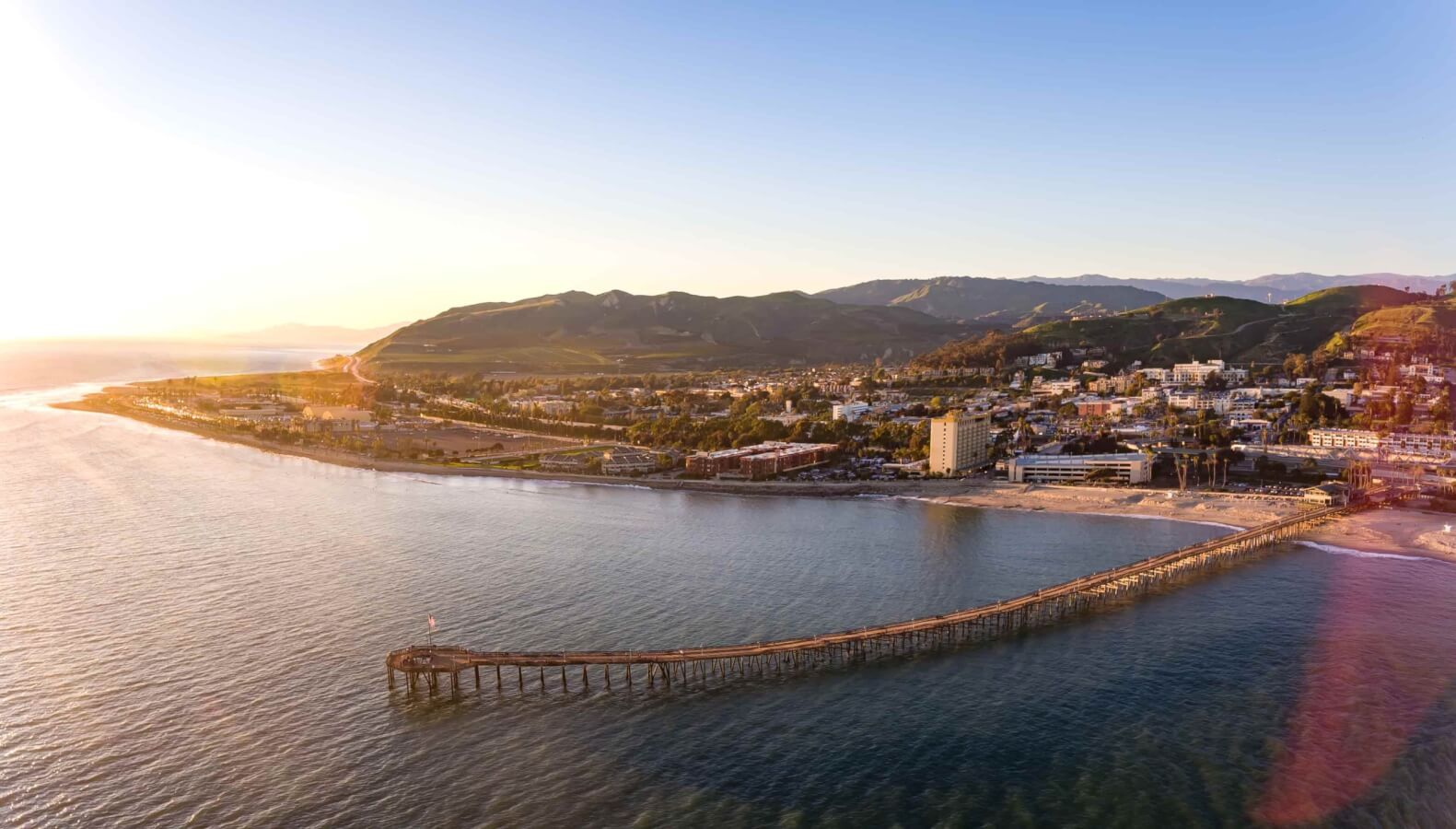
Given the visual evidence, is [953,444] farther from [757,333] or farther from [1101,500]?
[757,333]

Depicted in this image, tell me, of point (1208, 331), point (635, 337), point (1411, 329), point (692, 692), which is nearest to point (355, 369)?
point (635, 337)

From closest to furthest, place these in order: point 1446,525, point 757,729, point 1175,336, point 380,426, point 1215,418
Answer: point 757,729 < point 1446,525 < point 1215,418 < point 380,426 < point 1175,336

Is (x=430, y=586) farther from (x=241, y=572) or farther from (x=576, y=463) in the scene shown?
(x=576, y=463)

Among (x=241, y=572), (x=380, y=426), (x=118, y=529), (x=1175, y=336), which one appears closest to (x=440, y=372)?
(x=380, y=426)

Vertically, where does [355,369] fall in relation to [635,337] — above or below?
below

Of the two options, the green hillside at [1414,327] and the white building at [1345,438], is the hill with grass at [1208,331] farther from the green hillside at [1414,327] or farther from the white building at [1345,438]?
the white building at [1345,438]

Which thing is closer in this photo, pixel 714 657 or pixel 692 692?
pixel 692 692

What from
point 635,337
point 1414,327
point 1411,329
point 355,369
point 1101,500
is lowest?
point 1101,500
